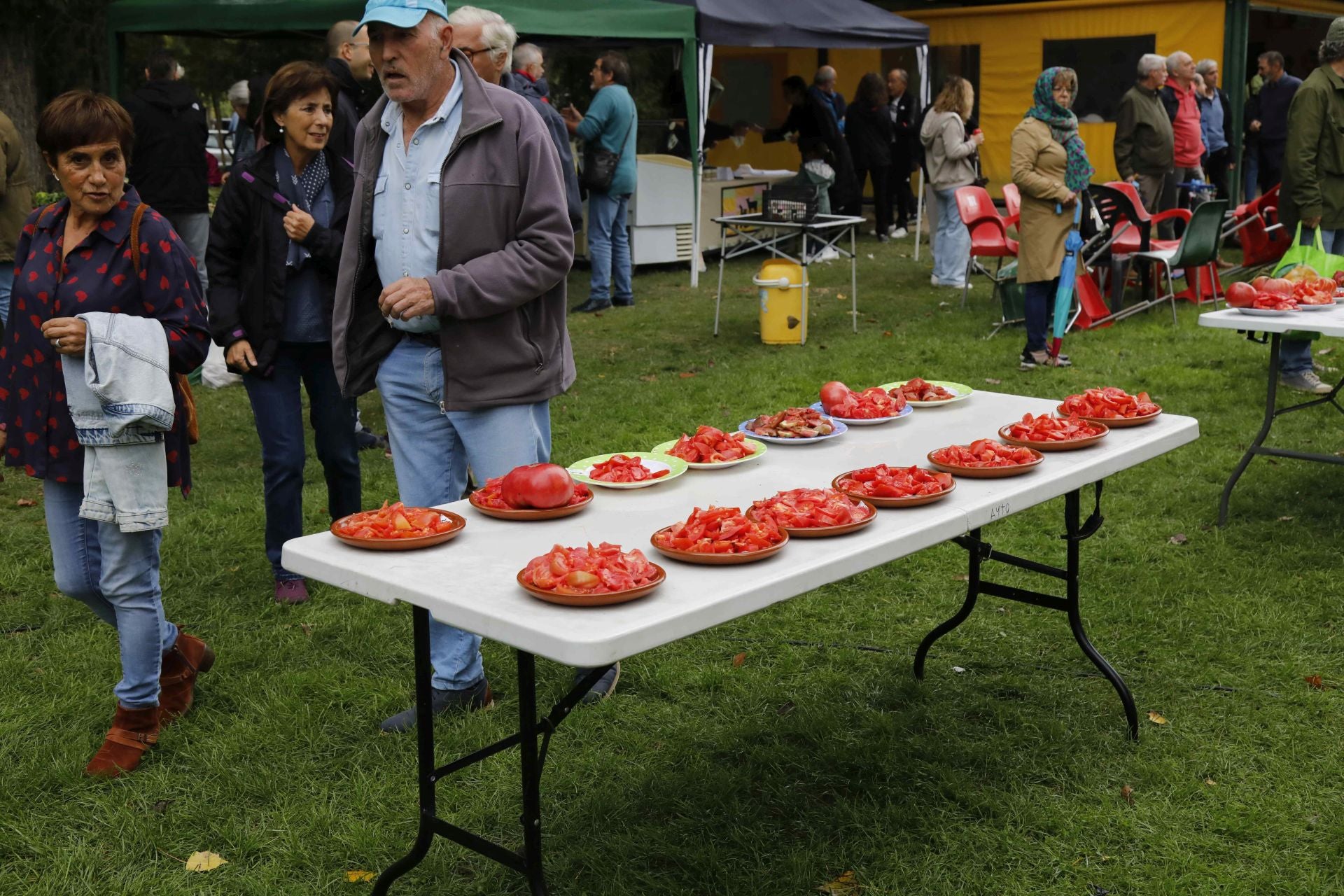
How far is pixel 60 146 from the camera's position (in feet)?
11.1

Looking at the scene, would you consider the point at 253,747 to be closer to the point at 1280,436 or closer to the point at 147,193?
the point at 1280,436

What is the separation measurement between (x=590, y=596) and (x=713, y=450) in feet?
3.51

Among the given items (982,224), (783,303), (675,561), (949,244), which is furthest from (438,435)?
(949,244)

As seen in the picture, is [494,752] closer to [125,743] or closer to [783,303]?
[125,743]

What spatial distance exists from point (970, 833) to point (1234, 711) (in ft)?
3.74

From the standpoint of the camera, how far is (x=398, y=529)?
2.66 meters

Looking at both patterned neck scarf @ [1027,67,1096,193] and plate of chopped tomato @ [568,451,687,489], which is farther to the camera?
patterned neck scarf @ [1027,67,1096,193]

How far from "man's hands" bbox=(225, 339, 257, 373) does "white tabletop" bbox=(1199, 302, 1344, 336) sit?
3.42 metres

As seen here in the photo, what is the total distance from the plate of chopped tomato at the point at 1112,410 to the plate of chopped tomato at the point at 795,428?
618 millimetres

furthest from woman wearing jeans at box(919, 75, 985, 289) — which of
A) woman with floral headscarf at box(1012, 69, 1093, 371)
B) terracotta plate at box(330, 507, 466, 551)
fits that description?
terracotta plate at box(330, 507, 466, 551)

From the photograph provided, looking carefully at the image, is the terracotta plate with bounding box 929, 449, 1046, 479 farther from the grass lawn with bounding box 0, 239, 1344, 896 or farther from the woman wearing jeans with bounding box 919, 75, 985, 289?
the woman wearing jeans with bounding box 919, 75, 985, 289

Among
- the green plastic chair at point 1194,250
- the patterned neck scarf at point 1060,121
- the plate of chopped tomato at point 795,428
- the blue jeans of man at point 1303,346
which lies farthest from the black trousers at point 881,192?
the plate of chopped tomato at point 795,428

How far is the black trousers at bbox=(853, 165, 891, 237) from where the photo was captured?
15664 mm

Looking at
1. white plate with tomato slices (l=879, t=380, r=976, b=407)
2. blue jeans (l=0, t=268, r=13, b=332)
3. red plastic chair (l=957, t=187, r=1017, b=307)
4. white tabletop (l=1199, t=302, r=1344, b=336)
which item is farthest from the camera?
red plastic chair (l=957, t=187, r=1017, b=307)
